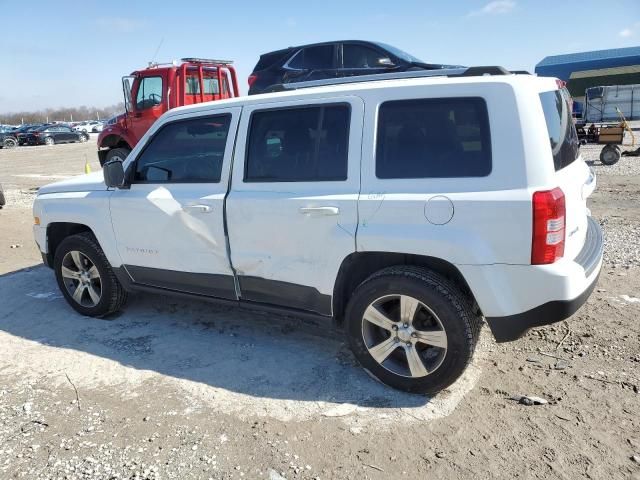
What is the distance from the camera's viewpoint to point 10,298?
5277 mm

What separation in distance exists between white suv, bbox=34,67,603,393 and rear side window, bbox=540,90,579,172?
19 mm

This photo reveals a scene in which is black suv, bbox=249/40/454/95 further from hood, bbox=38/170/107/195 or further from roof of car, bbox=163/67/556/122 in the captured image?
roof of car, bbox=163/67/556/122

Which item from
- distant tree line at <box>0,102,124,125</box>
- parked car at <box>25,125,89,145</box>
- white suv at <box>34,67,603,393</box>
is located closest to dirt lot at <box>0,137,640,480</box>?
white suv at <box>34,67,603,393</box>

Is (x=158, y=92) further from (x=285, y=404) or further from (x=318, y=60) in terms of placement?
(x=285, y=404)

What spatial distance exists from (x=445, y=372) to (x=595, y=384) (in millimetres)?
1003

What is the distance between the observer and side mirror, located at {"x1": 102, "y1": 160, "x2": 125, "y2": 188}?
13.5ft

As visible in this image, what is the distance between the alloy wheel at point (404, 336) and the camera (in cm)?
313

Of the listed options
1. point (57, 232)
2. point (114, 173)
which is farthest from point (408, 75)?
point (57, 232)

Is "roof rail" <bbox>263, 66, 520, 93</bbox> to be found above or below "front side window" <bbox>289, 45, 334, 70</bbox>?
below

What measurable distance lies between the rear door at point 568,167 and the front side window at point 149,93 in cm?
979

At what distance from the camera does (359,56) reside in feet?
26.2

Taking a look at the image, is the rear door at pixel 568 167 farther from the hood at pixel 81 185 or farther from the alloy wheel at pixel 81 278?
the alloy wheel at pixel 81 278

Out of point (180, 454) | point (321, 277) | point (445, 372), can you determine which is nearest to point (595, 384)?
point (445, 372)

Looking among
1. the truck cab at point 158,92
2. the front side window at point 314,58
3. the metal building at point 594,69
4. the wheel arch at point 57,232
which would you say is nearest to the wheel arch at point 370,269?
the wheel arch at point 57,232
